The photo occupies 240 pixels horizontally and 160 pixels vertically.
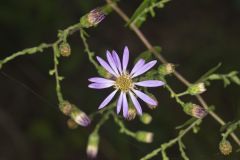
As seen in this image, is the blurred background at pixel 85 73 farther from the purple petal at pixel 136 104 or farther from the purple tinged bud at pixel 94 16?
the purple tinged bud at pixel 94 16

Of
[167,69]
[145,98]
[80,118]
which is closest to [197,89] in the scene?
[167,69]

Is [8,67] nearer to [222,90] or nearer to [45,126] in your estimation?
[45,126]

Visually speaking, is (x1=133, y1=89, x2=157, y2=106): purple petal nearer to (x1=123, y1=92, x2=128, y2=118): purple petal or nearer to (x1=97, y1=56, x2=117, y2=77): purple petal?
(x1=123, y1=92, x2=128, y2=118): purple petal

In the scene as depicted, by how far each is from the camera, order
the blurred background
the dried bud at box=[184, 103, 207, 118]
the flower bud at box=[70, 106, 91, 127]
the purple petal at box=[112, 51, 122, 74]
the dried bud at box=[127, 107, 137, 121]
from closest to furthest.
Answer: the purple petal at box=[112, 51, 122, 74], the dried bud at box=[127, 107, 137, 121], the dried bud at box=[184, 103, 207, 118], the flower bud at box=[70, 106, 91, 127], the blurred background

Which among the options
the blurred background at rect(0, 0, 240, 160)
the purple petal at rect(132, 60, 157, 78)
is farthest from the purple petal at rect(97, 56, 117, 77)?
the blurred background at rect(0, 0, 240, 160)

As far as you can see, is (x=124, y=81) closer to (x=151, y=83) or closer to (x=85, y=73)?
(x=151, y=83)

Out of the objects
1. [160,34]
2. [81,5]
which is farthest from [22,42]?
[160,34]

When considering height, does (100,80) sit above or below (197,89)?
above
